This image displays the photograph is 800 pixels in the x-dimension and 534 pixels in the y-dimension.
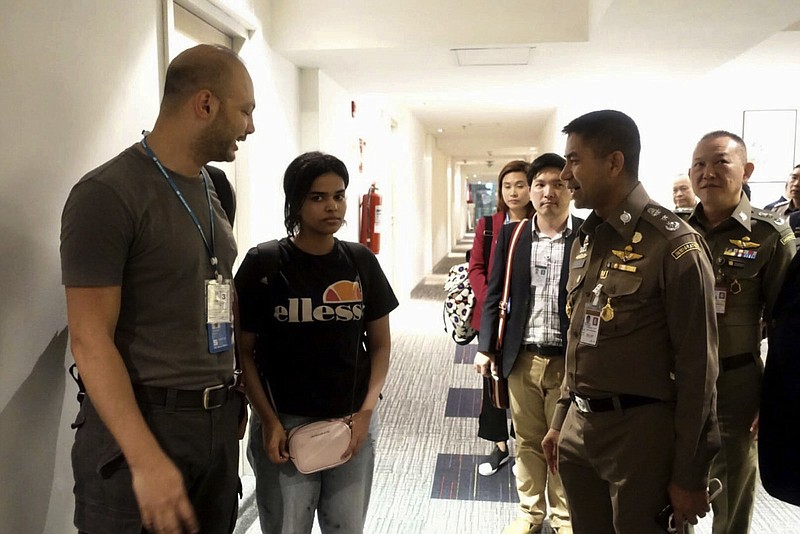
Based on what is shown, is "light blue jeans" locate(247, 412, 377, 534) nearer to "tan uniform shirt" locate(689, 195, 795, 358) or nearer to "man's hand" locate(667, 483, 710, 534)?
"man's hand" locate(667, 483, 710, 534)

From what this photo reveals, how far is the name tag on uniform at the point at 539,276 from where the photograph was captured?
7.66 feet

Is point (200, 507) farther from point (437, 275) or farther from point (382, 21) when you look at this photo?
point (437, 275)

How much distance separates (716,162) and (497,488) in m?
1.85

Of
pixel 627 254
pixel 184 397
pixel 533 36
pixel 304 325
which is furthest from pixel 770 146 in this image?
pixel 184 397

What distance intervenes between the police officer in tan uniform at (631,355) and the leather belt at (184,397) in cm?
95

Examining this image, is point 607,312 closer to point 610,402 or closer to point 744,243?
point 610,402

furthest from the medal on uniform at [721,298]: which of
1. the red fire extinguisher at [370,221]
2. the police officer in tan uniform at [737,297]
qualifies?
the red fire extinguisher at [370,221]

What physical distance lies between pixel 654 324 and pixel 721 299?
0.64 metres

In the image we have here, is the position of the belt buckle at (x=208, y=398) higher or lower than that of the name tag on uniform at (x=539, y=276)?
lower

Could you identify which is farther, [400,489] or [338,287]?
[400,489]

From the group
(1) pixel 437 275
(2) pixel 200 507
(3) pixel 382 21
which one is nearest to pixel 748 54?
(3) pixel 382 21

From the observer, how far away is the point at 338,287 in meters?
1.62

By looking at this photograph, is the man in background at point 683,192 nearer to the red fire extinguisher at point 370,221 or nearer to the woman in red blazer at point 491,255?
the woman in red blazer at point 491,255

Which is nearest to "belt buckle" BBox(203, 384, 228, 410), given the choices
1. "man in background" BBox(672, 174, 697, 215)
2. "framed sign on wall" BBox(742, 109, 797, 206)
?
"man in background" BBox(672, 174, 697, 215)
